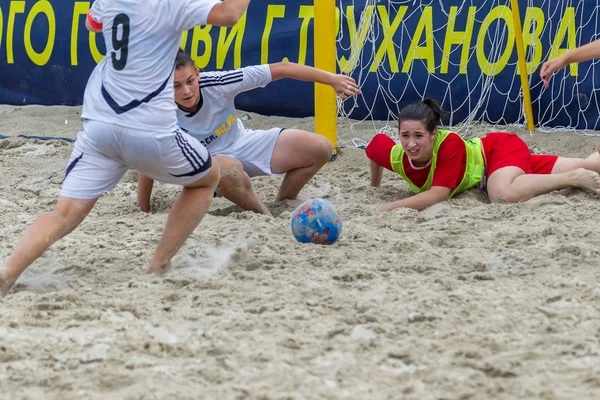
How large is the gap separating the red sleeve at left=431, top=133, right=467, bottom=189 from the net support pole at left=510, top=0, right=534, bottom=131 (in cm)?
218

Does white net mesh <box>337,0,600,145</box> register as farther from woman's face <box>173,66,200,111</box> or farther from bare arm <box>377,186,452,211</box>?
woman's face <box>173,66,200,111</box>

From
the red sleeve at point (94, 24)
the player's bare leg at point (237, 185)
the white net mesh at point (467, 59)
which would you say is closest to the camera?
the red sleeve at point (94, 24)

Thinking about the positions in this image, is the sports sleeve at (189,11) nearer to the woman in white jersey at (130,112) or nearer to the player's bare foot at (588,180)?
the woman in white jersey at (130,112)

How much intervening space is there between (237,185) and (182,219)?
1.04 meters

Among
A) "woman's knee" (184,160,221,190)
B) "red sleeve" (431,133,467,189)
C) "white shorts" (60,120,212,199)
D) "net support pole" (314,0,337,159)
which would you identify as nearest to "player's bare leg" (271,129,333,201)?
"red sleeve" (431,133,467,189)

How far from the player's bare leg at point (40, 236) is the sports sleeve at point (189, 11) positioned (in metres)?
0.80

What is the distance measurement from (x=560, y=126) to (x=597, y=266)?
3.97 meters

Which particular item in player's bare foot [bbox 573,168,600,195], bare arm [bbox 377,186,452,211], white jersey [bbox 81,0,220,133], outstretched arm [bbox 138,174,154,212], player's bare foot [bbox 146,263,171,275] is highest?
white jersey [bbox 81,0,220,133]

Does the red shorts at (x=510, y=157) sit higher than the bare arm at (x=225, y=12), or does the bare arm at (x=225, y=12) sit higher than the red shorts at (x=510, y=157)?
the bare arm at (x=225, y=12)

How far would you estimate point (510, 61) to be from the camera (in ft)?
23.5

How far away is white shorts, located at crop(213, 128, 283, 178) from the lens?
15.9 ft

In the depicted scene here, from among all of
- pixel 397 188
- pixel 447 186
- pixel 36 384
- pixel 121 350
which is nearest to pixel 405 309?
pixel 121 350

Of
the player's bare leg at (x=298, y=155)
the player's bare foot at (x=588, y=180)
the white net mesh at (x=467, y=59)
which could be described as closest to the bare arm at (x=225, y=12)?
the player's bare leg at (x=298, y=155)

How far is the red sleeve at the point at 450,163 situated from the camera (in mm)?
4812
